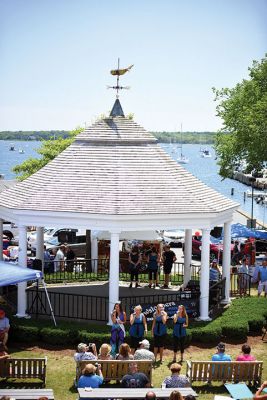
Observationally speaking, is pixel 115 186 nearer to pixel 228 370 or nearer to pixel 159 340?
pixel 159 340

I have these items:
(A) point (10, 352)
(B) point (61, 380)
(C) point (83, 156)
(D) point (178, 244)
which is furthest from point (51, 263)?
(D) point (178, 244)

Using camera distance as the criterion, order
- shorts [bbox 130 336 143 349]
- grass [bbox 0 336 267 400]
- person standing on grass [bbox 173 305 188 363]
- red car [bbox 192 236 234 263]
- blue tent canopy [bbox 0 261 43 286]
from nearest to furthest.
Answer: grass [bbox 0 336 267 400]
person standing on grass [bbox 173 305 188 363]
shorts [bbox 130 336 143 349]
blue tent canopy [bbox 0 261 43 286]
red car [bbox 192 236 234 263]

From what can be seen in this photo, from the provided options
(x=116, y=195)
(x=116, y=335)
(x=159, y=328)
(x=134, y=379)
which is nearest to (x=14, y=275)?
(x=116, y=335)

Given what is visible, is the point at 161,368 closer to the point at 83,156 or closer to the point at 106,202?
the point at 106,202

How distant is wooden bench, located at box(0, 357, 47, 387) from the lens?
1803 centimetres

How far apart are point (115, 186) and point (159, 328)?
19.0 feet

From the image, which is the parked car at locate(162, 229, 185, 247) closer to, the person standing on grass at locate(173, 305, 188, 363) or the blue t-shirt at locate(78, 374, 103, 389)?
the person standing on grass at locate(173, 305, 188, 363)

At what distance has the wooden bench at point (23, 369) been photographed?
1803 centimetres

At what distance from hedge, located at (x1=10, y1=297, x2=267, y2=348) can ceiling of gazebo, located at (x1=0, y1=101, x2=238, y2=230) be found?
10.7 ft

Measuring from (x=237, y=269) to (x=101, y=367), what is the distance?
13.9 metres

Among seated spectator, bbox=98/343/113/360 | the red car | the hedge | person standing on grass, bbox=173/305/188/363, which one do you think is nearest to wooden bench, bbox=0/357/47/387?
seated spectator, bbox=98/343/113/360

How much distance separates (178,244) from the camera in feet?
154

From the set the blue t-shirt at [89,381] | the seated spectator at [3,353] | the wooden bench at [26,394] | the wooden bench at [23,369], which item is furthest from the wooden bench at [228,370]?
the seated spectator at [3,353]

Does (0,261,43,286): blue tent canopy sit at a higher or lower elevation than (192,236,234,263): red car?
higher
